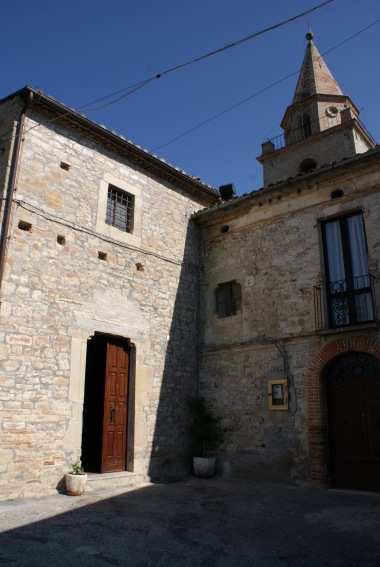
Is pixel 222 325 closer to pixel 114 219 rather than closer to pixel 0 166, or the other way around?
pixel 114 219

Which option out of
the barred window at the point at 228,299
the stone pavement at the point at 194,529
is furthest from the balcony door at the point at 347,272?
the stone pavement at the point at 194,529

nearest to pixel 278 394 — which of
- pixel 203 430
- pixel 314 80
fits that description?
pixel 203 430

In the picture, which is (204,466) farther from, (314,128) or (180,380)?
(314,128)

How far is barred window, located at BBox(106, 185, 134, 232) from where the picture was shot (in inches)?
388

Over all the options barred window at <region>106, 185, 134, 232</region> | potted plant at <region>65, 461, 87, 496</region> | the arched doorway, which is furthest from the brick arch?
barred window at <region>106, 185, 134, 232</region>

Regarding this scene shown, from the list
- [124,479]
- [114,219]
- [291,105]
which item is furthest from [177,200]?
[291,105]

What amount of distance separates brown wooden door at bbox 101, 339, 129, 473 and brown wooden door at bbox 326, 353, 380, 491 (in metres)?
4.11

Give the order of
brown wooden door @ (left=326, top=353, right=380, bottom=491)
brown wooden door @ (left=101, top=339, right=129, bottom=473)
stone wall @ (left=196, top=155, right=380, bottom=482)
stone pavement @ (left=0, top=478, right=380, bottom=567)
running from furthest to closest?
stone wall @ (left=196, top=155, right=380, bottom=482) → brown wooden door @ (left=101, top=339, right=129, bottom=473) → brown wooden door @ (left=326, top=353, right=380, bottom=491) → stone pavement @ (left=0, top=478, right=380, bottom=567)

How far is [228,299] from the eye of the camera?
431 inches

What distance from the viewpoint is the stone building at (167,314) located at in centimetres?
778

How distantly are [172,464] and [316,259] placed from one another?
5379 mm

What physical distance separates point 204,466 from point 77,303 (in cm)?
448

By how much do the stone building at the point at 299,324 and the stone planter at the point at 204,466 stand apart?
318 millimetres

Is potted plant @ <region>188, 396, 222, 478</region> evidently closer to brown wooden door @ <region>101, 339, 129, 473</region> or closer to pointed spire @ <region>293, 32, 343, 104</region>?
brown wooden door @ <region>101, 339, 129, 473</region>
